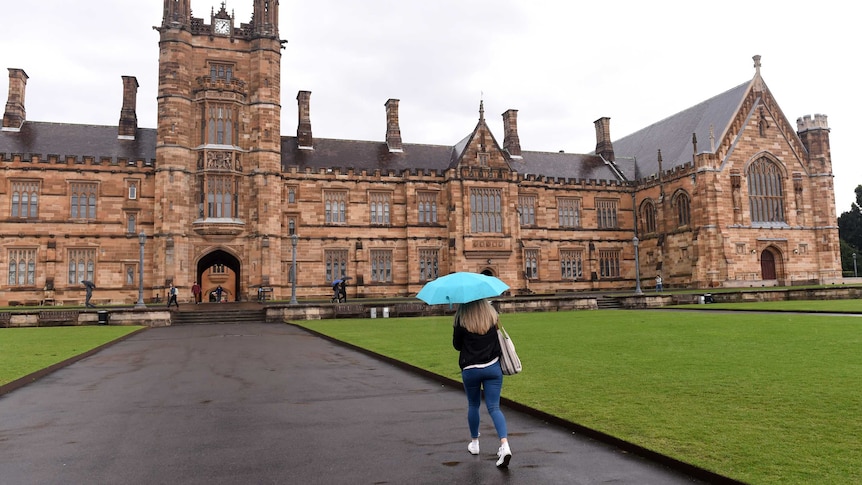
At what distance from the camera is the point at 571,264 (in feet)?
160

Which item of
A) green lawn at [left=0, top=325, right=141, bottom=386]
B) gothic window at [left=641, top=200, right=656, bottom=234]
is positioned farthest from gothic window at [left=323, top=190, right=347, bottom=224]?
gothic window at [left=641, top=200, right=656, bottom=234]

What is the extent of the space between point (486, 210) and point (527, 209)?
506 centimetres

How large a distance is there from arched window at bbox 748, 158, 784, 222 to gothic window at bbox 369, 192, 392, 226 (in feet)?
90.5

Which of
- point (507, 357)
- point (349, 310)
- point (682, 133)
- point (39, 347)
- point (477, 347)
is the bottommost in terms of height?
point (39, 347)

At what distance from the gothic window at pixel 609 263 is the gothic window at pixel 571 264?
192 cm

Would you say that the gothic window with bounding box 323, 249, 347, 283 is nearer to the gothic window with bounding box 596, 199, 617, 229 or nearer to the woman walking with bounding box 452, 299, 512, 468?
the gothic window with bounding box 596, 199, 617, 229

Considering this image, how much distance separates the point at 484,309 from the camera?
602cm

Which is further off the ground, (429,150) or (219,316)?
(429,150)

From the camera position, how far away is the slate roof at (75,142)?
3934 cm

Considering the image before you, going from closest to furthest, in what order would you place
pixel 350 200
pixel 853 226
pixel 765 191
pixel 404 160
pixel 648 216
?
1. pixel 350 200
2. pixel 765 191
3. pixel 404 160
4. pixel 648 216
5. pixel 853 226

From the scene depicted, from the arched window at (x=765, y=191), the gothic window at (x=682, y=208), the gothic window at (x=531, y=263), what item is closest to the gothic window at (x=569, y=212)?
the gothic window at (x=531, y=263)

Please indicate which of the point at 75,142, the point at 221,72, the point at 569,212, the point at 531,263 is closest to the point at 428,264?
the point at 531,263

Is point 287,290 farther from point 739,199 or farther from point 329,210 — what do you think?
point 739,199

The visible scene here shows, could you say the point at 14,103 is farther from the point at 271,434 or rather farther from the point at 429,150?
the point at 271,434
